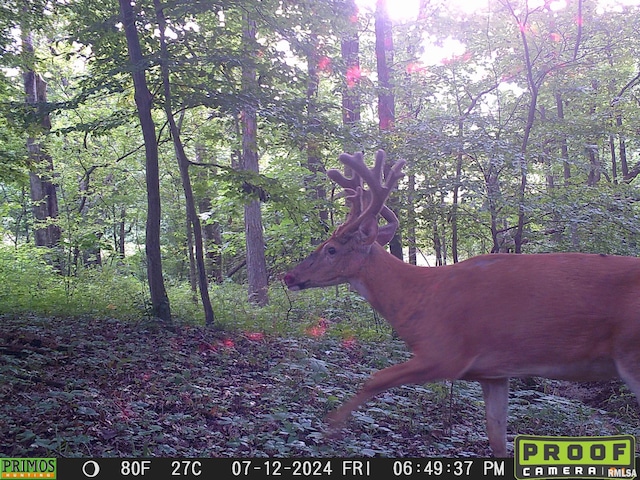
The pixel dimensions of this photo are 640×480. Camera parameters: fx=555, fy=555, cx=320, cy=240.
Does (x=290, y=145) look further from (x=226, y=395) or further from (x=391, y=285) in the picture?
(x=391, y=285)

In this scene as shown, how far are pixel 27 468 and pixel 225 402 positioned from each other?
74.1 inches

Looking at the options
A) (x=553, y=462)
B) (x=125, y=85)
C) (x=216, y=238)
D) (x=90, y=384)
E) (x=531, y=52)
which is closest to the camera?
(x=553, y=462)

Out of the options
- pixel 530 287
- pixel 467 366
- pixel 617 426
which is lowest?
pixel 617 426

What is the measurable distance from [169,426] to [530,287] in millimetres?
2737

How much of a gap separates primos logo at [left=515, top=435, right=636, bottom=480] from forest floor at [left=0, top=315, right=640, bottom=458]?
106 centimetres

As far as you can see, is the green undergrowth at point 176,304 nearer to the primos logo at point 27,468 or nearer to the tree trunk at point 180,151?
the tree trunk at point 180,151

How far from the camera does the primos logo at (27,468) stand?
2965 millimetres

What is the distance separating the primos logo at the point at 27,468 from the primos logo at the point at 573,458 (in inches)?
98.9

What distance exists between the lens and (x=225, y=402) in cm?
473

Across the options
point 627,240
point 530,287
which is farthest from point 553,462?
point 627,240

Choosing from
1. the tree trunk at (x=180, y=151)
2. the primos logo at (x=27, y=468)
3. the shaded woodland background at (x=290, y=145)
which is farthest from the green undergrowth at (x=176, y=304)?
the primos logo at (x=27, y=468)

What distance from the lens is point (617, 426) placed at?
4852 millimetres

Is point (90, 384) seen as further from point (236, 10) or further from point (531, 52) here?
point (531, 52)

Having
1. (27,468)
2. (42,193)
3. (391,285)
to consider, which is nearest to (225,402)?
(27,468)
